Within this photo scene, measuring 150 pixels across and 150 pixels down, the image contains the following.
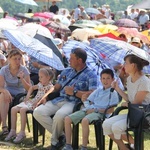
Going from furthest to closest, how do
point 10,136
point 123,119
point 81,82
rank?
point 10,136 < point 81,82 < point 123,119

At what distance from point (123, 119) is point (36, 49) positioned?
7.23 ft

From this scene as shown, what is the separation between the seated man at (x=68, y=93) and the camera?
27.0 feet

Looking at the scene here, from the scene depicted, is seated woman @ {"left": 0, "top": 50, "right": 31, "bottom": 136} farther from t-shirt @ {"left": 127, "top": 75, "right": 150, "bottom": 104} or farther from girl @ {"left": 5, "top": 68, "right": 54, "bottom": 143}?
t-shirt @ {"left": 127, "top": 75, "right": 150, "bottom": 104}

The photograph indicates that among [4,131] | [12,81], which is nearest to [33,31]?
[12,81]

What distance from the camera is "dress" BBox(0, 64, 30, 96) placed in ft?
30.2

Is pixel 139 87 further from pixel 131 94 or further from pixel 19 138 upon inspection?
pixel 19 138

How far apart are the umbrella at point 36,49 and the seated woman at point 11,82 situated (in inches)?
7.0

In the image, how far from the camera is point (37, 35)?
10750 millimetres

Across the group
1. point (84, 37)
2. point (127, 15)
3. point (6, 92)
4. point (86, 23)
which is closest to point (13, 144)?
point (6, 92)

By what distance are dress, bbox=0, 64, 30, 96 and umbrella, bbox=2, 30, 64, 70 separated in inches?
16.8

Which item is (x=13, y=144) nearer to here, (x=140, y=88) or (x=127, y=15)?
(x=140, y=88)

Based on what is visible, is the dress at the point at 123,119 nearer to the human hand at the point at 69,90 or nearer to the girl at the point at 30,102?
the human hand at the point at 69,90

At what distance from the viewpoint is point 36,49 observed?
8984 millimetres

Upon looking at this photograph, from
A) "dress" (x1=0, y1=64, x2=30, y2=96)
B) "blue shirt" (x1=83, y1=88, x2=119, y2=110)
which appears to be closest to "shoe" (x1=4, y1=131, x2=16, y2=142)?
"dress" (x1=0, y1=64, x2=30, y2=96)
